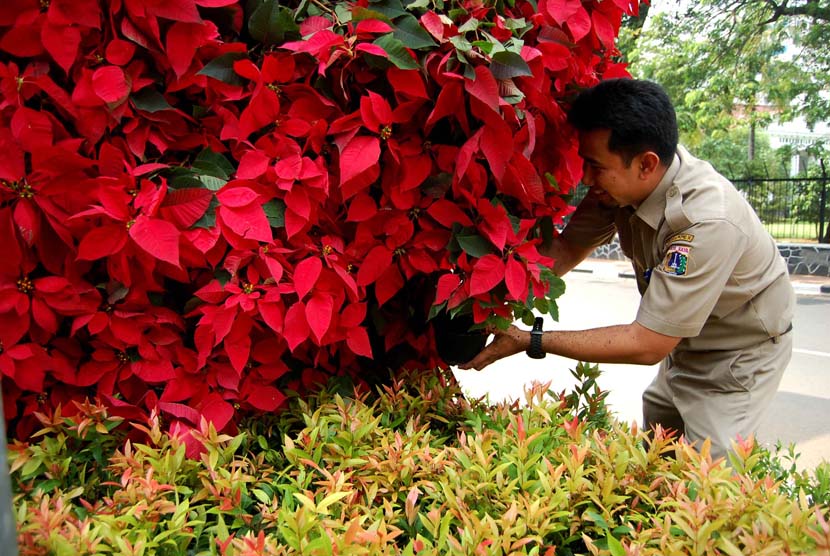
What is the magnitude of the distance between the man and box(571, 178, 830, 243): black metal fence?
28.4 ft

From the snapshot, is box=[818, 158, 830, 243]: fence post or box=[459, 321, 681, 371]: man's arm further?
box=[818, 158, 830, 243]: fence post

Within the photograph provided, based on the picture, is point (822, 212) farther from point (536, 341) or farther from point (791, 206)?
point (536, 341)

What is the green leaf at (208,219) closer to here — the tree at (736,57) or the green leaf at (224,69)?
the green leaf at (224,69)

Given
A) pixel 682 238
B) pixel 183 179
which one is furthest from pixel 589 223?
pixel 183 179

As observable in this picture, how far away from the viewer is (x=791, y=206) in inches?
442

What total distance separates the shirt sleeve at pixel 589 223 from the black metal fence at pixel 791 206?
28.0 feet

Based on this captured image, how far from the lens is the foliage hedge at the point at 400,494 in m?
1.08

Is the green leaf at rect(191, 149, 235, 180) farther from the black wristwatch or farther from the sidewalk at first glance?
the sidewalk

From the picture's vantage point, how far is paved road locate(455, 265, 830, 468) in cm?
446

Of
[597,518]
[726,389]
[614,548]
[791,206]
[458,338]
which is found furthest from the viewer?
[791,206]

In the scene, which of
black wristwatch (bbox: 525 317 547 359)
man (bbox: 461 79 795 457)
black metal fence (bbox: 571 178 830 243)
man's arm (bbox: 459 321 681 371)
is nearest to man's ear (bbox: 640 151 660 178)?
man (bbox: 461 79 795 457)

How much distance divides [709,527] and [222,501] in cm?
83

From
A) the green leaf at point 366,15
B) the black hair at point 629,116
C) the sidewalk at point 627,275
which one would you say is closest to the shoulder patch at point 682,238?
the black hair at point 629,116

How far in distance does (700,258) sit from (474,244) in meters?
0.77
